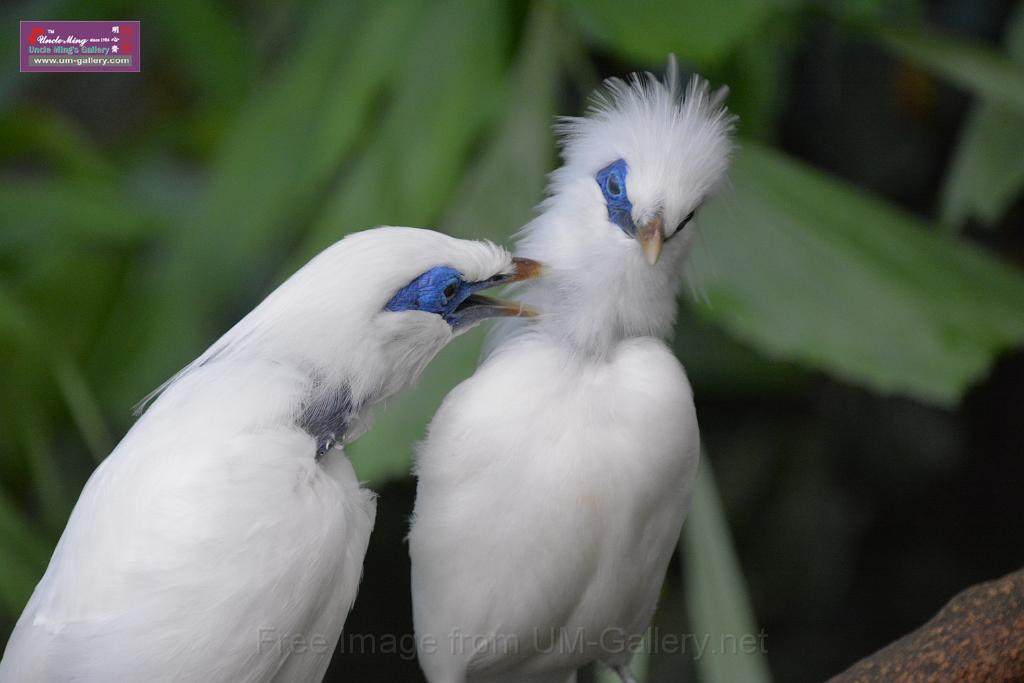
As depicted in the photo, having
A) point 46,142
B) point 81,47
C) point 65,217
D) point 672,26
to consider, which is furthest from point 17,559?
point 672,26

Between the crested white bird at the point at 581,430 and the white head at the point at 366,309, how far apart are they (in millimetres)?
111

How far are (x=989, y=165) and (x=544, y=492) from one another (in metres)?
1.24

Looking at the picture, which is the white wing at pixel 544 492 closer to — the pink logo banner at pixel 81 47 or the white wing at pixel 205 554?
the white wing at pixel 205 554

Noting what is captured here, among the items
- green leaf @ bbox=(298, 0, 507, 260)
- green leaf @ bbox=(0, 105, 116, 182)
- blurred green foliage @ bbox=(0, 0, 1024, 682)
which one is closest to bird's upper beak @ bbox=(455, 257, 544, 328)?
blurred green foliage @ bbox=(0, 0, 1024, 682)

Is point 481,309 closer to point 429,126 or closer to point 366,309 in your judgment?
point 366,309

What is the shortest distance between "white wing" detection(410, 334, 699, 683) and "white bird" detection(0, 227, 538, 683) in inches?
4.0

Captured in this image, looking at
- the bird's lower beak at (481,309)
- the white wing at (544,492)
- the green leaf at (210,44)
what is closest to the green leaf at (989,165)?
the white wing at (544,492)

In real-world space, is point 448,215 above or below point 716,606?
above

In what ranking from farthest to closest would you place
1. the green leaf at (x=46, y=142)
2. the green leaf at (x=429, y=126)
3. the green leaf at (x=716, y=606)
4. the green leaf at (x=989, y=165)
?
the green leaf at (x=46, y=142)
the green leaf at (x=989, y=165)
the green leaf at (x=429, y=126)
the green leaf at (x=716, y=606)

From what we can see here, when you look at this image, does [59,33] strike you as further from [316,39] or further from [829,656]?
[829,656]

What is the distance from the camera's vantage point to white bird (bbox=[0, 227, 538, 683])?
3.90ft

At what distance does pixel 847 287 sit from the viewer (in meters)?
1.95

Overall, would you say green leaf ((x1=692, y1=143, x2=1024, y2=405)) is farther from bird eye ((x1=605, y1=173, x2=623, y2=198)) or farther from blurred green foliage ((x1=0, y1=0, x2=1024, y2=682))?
bird eye ((x1=605, y1=173, x2=623, y2=198))

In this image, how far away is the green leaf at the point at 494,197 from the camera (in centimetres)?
179
